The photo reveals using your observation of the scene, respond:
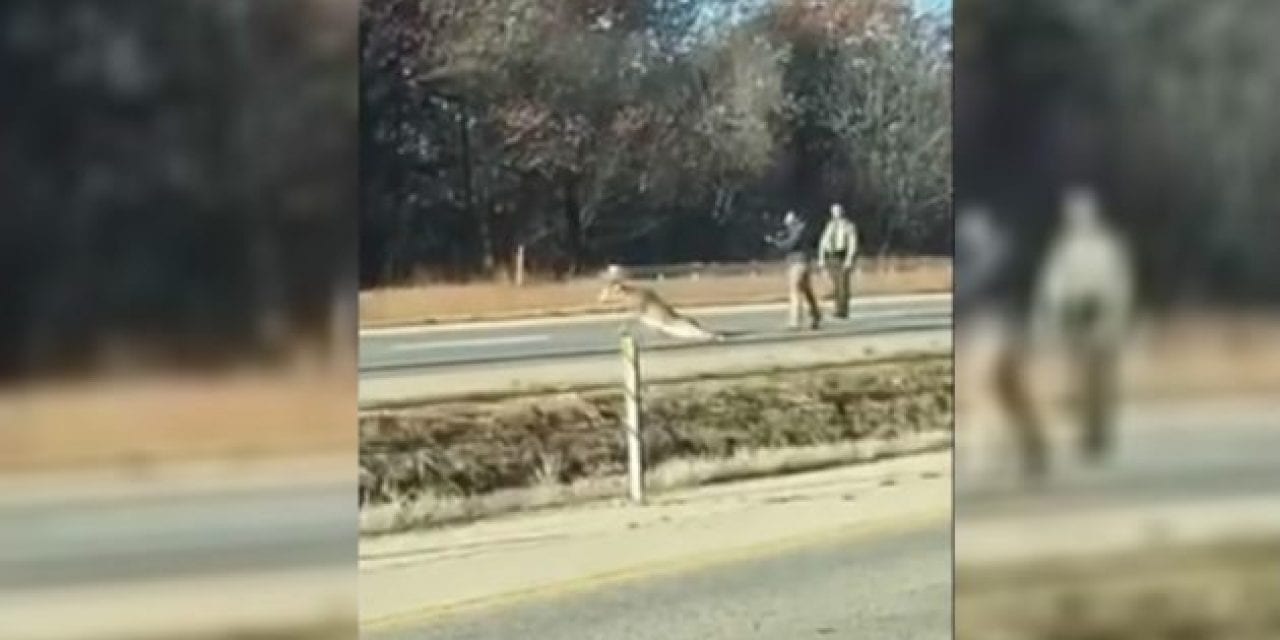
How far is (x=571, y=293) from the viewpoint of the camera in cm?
429

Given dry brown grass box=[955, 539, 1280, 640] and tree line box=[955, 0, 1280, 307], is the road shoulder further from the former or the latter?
tree line box=[955, 0, 1280, 307]

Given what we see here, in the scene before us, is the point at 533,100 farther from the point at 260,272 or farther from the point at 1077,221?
the point at 1077,221


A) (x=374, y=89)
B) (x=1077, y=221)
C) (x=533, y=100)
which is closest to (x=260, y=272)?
(x=374, y=89)

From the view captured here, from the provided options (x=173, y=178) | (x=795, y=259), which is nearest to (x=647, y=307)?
(x=795, y=259)

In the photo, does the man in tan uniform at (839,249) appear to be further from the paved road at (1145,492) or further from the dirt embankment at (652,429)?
the paved road at (1145,492)

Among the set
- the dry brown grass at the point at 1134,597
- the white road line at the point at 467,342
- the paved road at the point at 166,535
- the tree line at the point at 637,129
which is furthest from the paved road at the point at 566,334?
the dry brown grass at the point at 1134,597

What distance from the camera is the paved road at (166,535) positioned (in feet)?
12.5

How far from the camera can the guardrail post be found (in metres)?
4.35

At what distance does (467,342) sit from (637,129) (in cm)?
62

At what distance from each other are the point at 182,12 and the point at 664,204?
3.79ft

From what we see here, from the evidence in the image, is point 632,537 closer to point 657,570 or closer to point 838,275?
point 657,570

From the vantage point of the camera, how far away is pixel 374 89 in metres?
4.09

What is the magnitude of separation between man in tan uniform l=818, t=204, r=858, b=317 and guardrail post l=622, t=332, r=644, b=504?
1.67 ft

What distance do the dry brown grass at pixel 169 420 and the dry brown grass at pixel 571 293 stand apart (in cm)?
21
